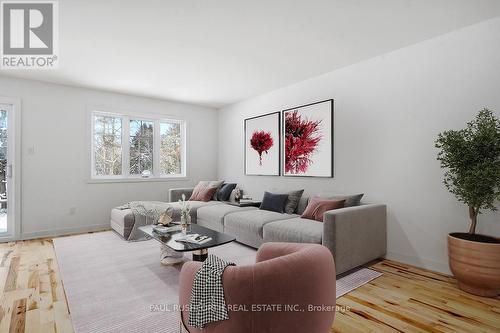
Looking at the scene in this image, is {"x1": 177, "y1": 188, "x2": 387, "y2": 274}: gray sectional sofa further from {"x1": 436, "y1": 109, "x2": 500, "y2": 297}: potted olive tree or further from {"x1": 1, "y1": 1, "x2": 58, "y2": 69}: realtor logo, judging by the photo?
{"x1": 1, "y1": 1, "x2": 58, "y2": 69}: realtor logo

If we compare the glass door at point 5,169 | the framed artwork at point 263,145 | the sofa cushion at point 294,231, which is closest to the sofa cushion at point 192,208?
the framed artwork at point 263,145

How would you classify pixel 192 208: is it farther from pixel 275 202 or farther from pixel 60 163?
pixel 60 163

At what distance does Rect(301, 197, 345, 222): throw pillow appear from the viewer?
326 centimetres

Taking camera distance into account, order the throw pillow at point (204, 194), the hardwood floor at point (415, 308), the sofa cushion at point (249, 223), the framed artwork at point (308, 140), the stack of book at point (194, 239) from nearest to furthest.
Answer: the hardwood floor at point (415, 308) → the stack of book at point (194, 239) → the sofa cushion at point (249, 223) → the framed artwork at point (308, 140) → the throw pillow at point (204, 194)

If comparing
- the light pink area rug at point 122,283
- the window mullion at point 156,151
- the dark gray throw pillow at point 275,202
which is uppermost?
the window mullion at point 156,151

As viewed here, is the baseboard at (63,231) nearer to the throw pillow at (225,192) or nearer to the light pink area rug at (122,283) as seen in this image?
the light pink area rug at (122,283)

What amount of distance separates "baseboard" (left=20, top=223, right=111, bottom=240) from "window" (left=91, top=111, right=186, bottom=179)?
0.91m

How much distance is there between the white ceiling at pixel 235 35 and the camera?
7.86ft

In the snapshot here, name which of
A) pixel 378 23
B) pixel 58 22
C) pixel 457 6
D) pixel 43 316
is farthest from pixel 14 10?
pixel 457 6

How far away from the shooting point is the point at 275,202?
4066 millimetres

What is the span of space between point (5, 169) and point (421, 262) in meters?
5.96

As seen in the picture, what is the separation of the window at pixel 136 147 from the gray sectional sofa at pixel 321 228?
50.3 inches

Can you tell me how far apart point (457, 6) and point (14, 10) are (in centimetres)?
404

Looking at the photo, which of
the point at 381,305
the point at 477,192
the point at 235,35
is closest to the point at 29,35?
the point at 235,35
